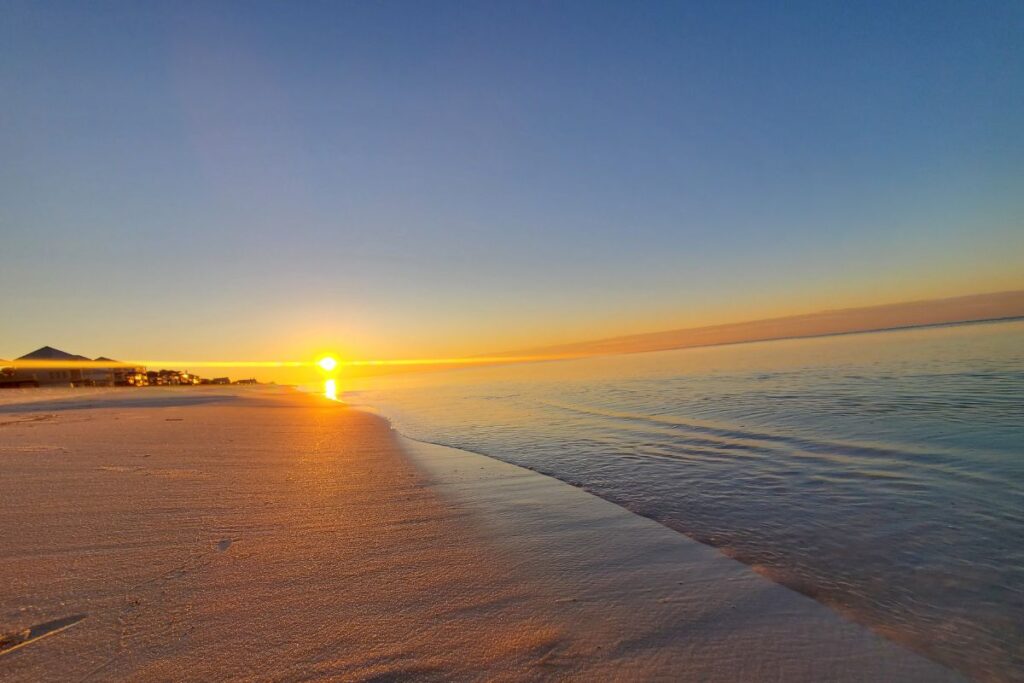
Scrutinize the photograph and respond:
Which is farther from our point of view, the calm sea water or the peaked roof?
the peaked roof

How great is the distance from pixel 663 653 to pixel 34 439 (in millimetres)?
10561

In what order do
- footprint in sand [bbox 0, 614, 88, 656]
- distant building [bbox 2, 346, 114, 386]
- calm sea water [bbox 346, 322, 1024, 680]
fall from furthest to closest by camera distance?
distant building [bbox 2, 346, 114, 386] < calm sea water [bbox 346, 322, 1024, 680] < footprint in sand [bbox 0, 614, 88, 656]

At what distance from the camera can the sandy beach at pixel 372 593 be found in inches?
90.8

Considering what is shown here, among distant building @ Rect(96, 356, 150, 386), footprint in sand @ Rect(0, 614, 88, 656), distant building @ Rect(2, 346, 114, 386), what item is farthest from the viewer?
distant building @ Rect(96, 356, 150, 386)

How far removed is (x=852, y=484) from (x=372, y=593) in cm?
621

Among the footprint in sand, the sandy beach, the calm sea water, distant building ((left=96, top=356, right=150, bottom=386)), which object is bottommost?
the calm sea water

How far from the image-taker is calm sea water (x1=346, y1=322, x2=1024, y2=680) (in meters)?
3.27

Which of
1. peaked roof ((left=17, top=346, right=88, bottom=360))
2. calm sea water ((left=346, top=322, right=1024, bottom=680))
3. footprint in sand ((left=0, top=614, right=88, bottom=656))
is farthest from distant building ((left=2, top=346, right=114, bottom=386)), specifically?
footprint in sand ((left=0, top=614, right=88, bottom=656))

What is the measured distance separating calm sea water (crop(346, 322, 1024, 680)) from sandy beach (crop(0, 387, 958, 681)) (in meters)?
→ 0.54

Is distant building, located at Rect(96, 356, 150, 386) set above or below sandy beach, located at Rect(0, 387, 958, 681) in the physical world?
above

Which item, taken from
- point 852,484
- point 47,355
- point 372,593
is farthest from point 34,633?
point 47,355

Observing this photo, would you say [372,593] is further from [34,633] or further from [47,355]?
[47,355]

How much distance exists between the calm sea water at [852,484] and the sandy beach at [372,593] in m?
0.54

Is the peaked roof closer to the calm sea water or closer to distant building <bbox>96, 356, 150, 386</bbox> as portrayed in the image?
distant building <bbox>96, 356, 150, 386</bbox>
